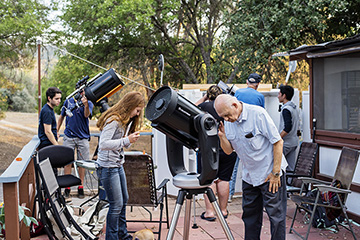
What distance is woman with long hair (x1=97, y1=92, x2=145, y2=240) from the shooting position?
3.62 meters

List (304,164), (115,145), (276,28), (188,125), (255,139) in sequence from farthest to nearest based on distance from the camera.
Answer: (276,28) → (304,164) → (115,145) → (255,139) → (188,125)

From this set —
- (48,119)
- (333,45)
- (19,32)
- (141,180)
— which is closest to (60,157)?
(48,119)

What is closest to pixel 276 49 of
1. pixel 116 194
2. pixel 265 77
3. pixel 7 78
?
pixel 265 77

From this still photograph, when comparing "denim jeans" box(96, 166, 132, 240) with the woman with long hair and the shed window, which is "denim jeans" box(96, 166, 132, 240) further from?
the shed window

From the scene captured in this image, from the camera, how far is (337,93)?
5641 mm

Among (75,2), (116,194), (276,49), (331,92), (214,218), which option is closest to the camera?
(116,194)

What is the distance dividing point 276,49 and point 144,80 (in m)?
7.01

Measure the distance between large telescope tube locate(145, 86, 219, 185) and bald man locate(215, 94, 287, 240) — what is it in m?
0.35

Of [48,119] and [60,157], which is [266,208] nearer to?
[60,157]

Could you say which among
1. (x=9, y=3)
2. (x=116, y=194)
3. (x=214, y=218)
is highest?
(x=9, y=3)

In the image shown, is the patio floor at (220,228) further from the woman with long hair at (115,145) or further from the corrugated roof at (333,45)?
the corrugated roof at (333,45)

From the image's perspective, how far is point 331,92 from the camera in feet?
18.9

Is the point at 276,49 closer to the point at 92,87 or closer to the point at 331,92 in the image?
the point at 331,92

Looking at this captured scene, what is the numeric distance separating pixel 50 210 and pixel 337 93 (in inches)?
169
